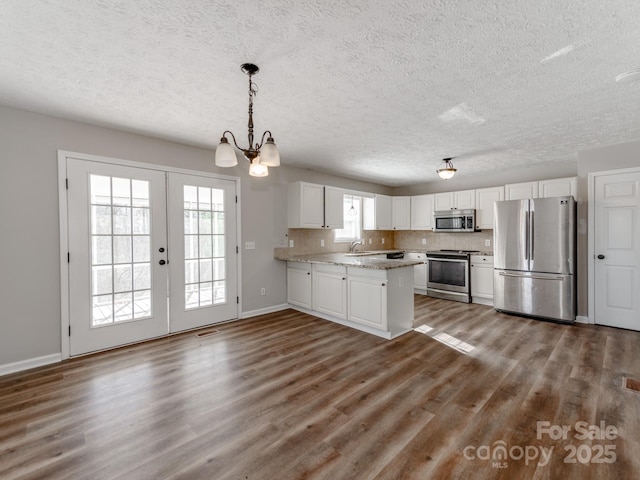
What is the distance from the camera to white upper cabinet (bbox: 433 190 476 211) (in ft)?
18.7

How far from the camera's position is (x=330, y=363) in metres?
2.98

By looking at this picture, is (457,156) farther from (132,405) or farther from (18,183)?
(18,183)

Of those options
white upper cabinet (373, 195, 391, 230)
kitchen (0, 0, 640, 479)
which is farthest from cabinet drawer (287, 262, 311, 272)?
white upper cabinet (373, 195, 391, 230)

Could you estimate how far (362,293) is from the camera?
390cm

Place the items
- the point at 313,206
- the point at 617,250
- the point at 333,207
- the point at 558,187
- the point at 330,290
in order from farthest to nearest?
1. the point at 333,207
2. the point at 313,206
3. the point at 558,187
4. the point at 330,290
5. the point at 617,250

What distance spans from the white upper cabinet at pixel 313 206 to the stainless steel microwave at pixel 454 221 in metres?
2.17

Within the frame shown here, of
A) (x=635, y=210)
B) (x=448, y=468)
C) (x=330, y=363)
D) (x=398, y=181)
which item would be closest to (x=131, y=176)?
(x=330, y=363)

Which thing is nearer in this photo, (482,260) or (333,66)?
(333,66)

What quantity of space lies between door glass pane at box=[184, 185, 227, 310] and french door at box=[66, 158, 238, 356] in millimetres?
13

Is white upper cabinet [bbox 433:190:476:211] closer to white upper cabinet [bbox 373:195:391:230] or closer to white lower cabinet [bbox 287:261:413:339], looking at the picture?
white upper cabinet [bbox 373:195:391:230]

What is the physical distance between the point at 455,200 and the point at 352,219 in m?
2.10

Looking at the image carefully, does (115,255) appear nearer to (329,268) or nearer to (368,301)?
(329,268)

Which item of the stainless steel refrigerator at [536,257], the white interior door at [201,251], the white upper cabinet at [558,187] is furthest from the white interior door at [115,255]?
the white upper cabinet at [558,187]

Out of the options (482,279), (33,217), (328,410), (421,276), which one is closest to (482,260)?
(482,279)
